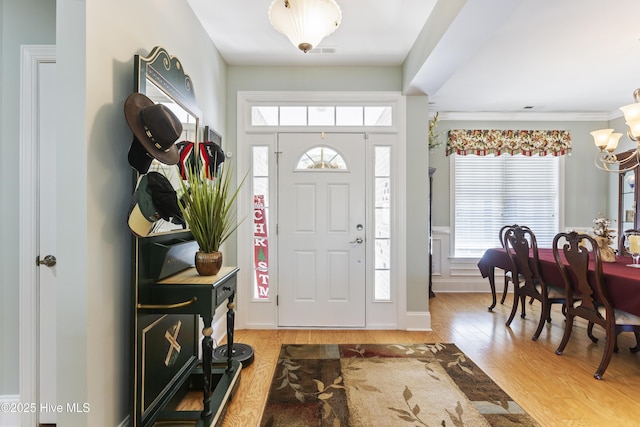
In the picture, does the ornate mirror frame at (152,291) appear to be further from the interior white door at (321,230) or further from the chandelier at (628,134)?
the chandelier at (628,134)

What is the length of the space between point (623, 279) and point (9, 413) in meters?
4.00

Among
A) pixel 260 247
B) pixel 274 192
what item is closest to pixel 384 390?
pixel 260 247

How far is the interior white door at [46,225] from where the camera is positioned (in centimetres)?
169

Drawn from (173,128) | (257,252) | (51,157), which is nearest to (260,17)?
(173,128)

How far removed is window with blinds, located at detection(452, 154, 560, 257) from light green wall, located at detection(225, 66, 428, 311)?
185cm

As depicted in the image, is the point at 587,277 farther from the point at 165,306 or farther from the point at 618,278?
the point at 165,306

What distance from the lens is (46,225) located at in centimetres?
171

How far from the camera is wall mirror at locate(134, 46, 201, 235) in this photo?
1.64m

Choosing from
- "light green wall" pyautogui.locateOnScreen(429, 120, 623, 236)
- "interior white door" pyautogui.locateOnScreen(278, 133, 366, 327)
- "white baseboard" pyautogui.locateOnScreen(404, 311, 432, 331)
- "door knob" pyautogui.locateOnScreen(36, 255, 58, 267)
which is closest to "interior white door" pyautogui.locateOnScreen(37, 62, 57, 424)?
"door knob" pyautogui.locateOnScreen(36, 255, 58, 267)

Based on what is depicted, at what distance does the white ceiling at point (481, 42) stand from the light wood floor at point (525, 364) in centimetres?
247

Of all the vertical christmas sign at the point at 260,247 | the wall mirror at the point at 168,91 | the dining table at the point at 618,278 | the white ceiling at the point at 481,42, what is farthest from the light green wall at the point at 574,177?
the wall mirror at the point at 168,91

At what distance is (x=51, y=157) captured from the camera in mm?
1692

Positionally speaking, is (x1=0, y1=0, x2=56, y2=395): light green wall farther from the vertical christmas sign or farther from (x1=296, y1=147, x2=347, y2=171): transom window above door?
(x1=296, y1=147, x2=347, y2=171): transom window above door

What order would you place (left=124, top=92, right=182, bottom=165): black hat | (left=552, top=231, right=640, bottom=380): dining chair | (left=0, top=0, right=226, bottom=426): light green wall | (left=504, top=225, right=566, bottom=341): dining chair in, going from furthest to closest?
(left=504, top=225, right=566, bottom=341): dining chair → (left=552, top=231, right=640, bottom=380): dining chair → (left=124, top=92, right=182, bottom=165): black hat → (left=0, top=0, right=226, bottom=426): light green wall
